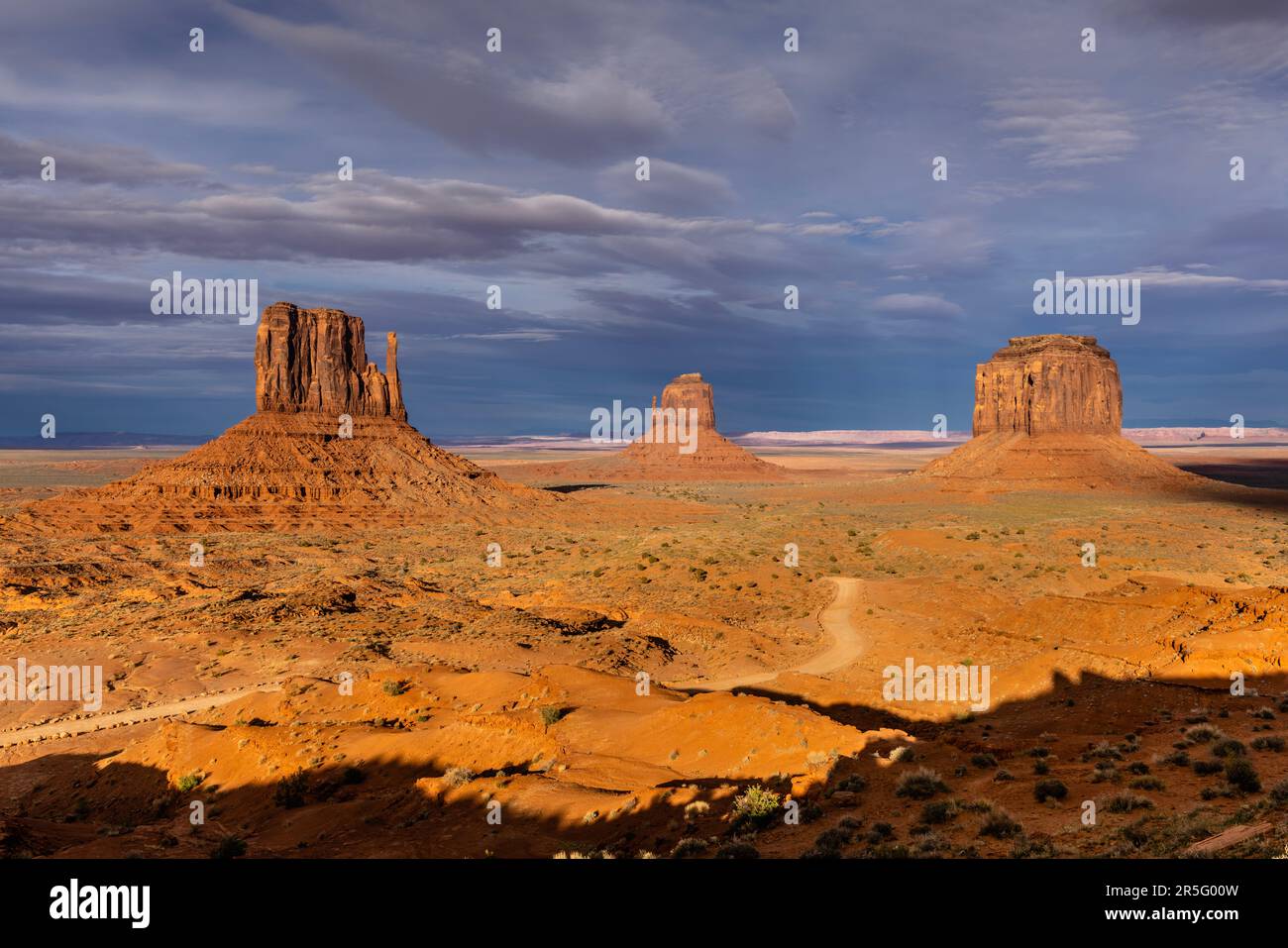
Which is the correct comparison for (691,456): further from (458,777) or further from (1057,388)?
(458,777)

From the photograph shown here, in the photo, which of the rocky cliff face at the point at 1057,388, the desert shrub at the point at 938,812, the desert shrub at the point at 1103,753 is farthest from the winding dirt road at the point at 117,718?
the rocky cliff face at the point at 1057,388

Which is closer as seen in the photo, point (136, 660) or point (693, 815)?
point (693, 815)

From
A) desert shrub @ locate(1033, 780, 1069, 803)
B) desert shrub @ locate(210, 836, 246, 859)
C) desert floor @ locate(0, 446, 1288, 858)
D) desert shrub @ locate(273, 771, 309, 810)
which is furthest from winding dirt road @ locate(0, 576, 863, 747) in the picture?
desert shrub @ locate(1033, 780, 1069, 803)

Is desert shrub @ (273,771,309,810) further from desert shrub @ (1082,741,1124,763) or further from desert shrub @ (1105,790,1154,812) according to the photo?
desert shrub @ (1082,741,1124,763)

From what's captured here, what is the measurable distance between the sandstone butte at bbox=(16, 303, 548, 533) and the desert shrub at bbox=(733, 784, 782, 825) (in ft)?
209

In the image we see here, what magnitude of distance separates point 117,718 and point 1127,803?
85.2 ft

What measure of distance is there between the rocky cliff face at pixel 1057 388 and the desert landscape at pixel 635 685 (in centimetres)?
4984

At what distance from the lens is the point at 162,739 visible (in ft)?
63.9

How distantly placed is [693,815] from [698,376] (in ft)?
612

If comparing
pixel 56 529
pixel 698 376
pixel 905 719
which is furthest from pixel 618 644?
pixel 698 376

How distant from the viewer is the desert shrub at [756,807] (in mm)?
12531
